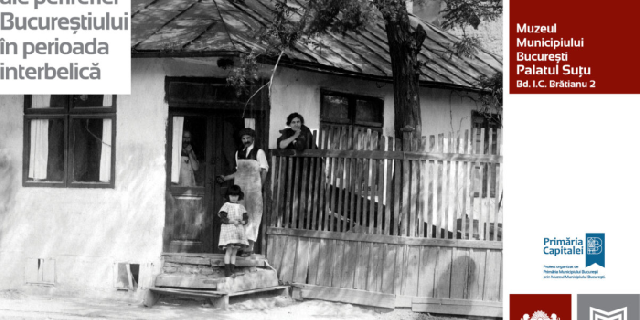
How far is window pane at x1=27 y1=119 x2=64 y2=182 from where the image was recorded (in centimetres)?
1191

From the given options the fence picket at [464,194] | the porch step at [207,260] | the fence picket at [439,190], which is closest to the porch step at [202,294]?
the porch step at [207,260]

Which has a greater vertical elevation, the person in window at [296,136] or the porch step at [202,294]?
the person in window at [296,136]

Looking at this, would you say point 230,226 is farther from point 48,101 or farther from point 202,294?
point 48,101

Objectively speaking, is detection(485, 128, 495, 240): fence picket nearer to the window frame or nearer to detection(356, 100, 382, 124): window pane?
the window frame

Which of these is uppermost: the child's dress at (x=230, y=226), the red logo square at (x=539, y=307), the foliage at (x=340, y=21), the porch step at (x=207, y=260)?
the foliage at (x=340, y=21)

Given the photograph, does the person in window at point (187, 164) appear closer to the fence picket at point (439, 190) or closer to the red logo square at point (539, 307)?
the fence picket at point (439, 190)

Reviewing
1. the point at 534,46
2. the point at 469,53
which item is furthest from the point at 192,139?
the point at 534,46

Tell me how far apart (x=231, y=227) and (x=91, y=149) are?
8.09 ft

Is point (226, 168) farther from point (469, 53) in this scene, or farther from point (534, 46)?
point (534, 46)

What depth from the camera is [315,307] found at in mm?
10641

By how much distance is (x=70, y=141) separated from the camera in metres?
11.8

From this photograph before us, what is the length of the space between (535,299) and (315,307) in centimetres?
493

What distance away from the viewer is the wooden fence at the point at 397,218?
1015cm

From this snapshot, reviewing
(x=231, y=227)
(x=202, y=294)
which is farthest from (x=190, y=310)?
(x=231, y=227)
